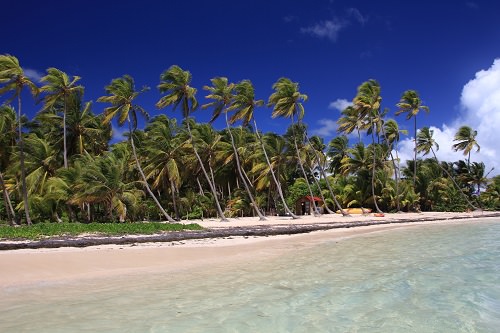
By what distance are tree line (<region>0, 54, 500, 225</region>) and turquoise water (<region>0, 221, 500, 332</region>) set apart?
16032 millimetres

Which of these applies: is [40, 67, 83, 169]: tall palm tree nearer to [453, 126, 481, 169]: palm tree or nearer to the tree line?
the tree line

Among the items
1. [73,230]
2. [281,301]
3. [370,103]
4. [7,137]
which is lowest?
[281,301]

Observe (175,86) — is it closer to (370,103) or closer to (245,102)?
(245,102)

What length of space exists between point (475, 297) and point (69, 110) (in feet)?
100

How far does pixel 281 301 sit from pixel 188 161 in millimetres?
28595

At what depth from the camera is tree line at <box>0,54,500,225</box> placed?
25.3 meters

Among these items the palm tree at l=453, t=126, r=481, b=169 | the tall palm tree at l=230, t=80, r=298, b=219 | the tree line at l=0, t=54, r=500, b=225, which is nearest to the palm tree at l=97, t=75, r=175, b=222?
the tree line at l=0, t=54, r=500, b=225

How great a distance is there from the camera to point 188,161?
3447 cm

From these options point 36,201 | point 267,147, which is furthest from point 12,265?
point 267,147

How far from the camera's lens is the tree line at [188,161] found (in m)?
25.3

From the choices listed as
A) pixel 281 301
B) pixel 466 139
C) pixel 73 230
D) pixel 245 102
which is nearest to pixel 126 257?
pixel 73 230

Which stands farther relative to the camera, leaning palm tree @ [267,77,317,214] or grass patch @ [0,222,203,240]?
leaning palm tree @ [267,77,317,214]

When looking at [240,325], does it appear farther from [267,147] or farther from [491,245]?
[267,147]

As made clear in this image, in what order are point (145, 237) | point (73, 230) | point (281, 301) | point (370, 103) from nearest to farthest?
point (281, 301)
point (145, 237)
point (73, 230)
point (370, 103)
